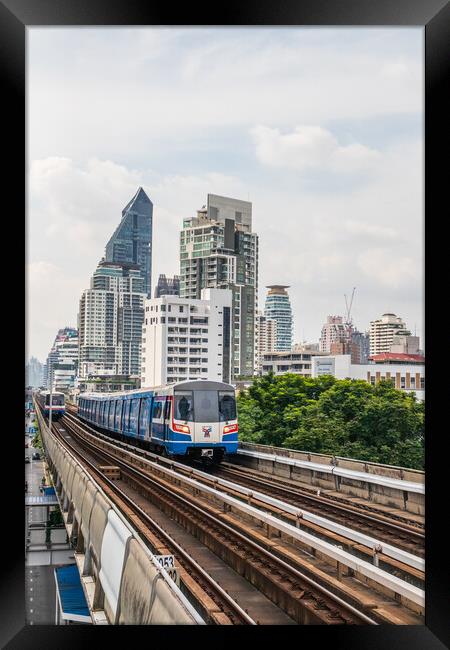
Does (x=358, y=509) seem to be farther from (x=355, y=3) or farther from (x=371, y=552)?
(x=355, y=3)

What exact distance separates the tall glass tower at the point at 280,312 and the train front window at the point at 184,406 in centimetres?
1049

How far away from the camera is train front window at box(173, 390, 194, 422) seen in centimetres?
884

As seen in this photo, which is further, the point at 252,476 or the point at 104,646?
the point at 252,476

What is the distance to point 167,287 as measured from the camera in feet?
42.4

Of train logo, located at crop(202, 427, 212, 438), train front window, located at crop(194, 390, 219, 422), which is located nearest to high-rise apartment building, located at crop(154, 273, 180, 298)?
train front window, located at crop(194, 390, 219, 422)

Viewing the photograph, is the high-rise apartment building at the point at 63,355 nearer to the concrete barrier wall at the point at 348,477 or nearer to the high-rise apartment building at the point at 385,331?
the concrete barrier wall at the point at 348,477

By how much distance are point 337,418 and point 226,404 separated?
5.08 metres

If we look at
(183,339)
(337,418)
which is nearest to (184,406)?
(183,339)

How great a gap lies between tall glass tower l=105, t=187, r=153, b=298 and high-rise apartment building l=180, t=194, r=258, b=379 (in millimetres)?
613
